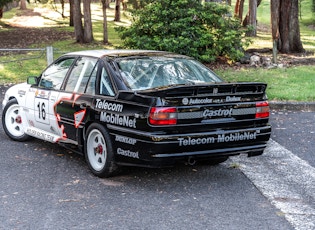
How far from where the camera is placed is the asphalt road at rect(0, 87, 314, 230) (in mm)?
4797

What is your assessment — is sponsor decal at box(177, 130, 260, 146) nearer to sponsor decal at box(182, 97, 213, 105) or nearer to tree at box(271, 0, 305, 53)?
sponsor decal at box(182, 97, 213, 105)

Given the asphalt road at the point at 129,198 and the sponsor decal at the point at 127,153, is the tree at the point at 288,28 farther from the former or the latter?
the sponsor decal at the point at 127,153

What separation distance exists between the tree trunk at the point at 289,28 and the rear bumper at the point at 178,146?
16.6m

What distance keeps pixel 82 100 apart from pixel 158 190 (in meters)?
1.59

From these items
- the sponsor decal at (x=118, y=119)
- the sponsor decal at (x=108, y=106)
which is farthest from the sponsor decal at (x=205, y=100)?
the sponsor decal at (x=108, y=106)

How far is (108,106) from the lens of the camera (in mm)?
6023

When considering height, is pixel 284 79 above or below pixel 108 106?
below

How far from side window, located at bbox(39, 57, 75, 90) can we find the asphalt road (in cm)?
104

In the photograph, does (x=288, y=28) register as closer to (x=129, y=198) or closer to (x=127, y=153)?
(x=127, y=153)

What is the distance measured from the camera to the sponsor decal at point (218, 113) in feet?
18.7

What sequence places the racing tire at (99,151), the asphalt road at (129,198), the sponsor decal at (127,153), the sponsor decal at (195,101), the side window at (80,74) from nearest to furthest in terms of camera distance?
the asphalt road at (129,198)
the sponsor decal at (195,101)
the sponsor decal at (127,153)
the racing tire at (99,151)
the side window at (80,74)

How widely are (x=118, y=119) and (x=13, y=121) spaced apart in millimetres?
3068

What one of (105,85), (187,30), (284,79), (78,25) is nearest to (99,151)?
(105,85)

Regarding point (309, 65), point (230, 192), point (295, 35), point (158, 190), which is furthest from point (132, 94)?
point (295, 35)
